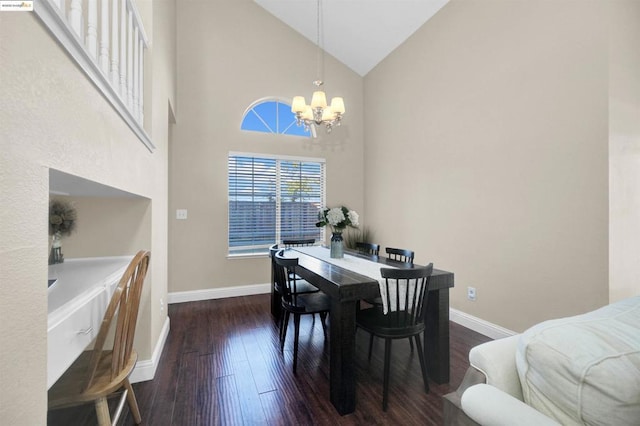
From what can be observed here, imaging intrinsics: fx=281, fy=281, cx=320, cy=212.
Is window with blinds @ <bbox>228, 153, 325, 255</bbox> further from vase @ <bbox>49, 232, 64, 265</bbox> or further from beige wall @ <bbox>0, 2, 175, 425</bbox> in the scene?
beige wall @ <bbox>0, 2, 175, 425</bbox>

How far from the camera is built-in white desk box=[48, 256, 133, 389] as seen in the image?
951 mm

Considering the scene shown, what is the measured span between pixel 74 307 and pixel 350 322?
1.41 meters

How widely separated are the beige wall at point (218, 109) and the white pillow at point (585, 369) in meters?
3.89

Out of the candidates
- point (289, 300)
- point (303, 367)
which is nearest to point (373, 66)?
point (289, 300)

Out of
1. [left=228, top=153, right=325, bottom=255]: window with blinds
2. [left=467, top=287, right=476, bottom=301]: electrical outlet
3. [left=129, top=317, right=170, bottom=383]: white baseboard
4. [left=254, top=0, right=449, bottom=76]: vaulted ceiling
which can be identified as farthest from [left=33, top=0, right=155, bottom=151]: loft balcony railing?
[left=467, top=287, right=476, bottom=301]: electrical outlet

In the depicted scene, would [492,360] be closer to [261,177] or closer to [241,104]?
[261,177]

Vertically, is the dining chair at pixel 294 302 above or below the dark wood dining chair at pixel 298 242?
below

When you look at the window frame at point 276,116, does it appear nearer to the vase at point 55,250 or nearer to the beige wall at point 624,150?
the vase at point 55,250

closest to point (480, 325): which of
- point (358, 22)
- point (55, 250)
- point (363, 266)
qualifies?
point (363, 266)

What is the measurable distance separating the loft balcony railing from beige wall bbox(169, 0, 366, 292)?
1.91 m

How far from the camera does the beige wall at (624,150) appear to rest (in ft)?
6.76

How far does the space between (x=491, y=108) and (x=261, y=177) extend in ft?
10.2

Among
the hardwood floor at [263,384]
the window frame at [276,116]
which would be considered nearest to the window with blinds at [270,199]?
the window frame at [276,116]

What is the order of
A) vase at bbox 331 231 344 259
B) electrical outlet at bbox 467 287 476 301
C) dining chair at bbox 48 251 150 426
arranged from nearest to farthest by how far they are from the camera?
dining chair at bbox 48 251 150 426, vase at bbox 331 231 344 259, electrical outlet at bbox 467 287 476 301
